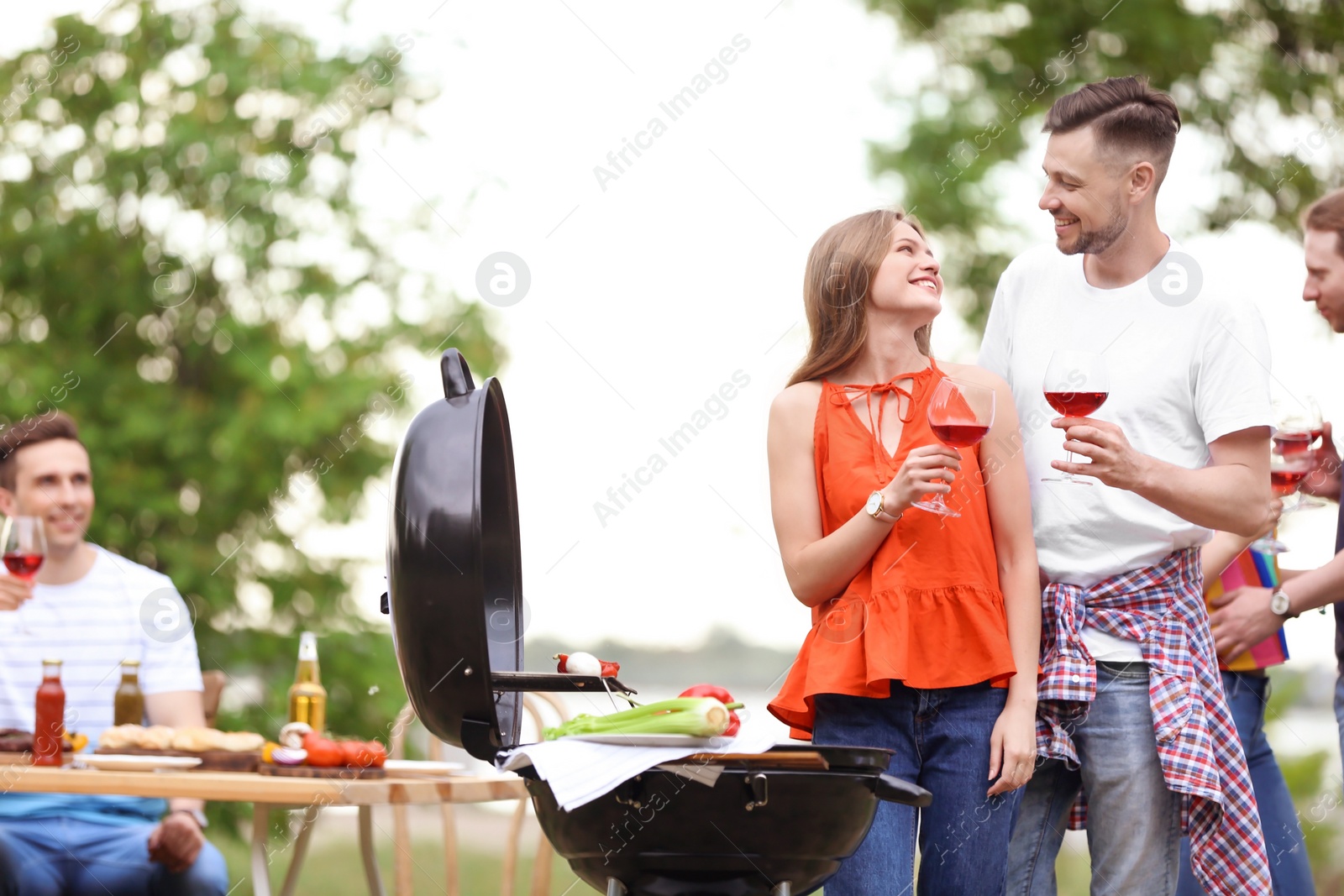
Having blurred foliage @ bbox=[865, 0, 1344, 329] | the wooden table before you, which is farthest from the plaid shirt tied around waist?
blurred foliage @ bbox=[865, 0, 1344, 329]

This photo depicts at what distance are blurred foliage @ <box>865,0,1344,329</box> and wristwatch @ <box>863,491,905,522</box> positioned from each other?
13.0 feet

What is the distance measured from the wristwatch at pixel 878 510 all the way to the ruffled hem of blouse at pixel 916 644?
0.61 ft

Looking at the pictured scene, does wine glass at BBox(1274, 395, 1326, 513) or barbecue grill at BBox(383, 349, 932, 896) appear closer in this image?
barbecue grill at BBox(383, 349, 932, 896)

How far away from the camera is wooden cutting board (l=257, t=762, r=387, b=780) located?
2.81 m

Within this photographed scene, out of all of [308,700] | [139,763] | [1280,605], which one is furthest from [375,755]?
[1280,605]

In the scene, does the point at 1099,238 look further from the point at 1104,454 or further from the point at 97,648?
the point at 97,648

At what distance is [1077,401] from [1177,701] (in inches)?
23.9

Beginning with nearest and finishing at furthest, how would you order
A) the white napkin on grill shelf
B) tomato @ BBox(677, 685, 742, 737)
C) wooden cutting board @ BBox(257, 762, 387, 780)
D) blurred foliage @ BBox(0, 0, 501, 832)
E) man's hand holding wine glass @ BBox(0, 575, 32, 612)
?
the white napkin on grill shelf, tomato @ BBox(677, 685, 742, 737), wooden cutting board @ BBox(257, 762, 387, 780), man's hand holding wine glass @ BBox(0, 575, 32, 612), blurred foliage @ BBox(0, 0, 501, 832)

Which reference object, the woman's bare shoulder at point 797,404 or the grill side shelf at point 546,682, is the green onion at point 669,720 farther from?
the woman's bare shoulder at point 797,404

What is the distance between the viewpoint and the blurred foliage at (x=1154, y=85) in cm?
581

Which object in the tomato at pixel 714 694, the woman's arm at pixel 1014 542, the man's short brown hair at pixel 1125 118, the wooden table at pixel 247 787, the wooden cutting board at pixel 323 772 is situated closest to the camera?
the tomato at pixel 714 694

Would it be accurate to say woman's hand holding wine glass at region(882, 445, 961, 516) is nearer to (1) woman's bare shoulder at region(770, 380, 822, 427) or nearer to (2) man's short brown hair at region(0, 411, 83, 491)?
(1) woman's bare shoulder at region(770, 380, 822, 427)

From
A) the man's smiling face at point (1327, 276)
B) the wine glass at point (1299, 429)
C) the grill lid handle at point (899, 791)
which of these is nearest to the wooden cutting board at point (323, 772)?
the grill lid handle at point (899, 791)

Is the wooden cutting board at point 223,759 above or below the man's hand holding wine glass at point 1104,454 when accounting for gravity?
below
